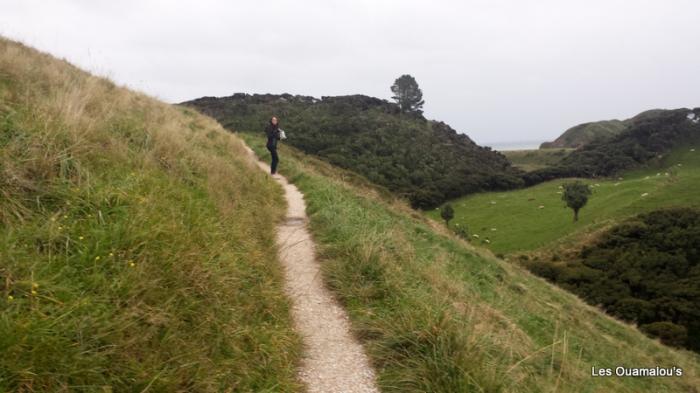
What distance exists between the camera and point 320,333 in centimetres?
458

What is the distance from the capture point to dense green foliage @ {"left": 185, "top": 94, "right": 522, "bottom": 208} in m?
55.8

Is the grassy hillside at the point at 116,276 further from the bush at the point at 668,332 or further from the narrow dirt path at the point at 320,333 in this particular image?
the bush at the point at 668,332

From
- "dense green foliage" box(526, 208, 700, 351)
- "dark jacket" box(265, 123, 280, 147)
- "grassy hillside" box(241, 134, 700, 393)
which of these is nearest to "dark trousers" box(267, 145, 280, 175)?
"dark jacket" box(265, 123, 280, 147)

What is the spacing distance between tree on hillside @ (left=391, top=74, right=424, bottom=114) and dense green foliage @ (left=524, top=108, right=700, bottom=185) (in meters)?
30.1

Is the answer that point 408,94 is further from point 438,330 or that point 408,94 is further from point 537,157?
point 438,330

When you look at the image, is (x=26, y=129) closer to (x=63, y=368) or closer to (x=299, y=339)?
(x=63, y=368)

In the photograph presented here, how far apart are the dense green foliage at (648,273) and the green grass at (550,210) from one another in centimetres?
412

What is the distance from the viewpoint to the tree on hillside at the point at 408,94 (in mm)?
91625

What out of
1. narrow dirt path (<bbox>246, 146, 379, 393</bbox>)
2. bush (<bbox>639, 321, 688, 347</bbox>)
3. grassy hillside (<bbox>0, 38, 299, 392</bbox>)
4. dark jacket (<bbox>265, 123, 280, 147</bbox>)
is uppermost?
dark jacket (<bbox>265, 123, 280, 147</bbox>)

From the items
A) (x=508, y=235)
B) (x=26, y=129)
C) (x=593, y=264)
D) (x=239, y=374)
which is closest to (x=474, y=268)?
(x=239, y=374)

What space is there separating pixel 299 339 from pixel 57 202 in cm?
260

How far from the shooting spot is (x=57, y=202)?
3.93m

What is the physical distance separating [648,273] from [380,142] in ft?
132

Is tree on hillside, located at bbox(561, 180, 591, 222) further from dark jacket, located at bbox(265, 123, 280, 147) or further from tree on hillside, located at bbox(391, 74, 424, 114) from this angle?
tree on hillside, located at bbox(391, 74, 424, 114)
